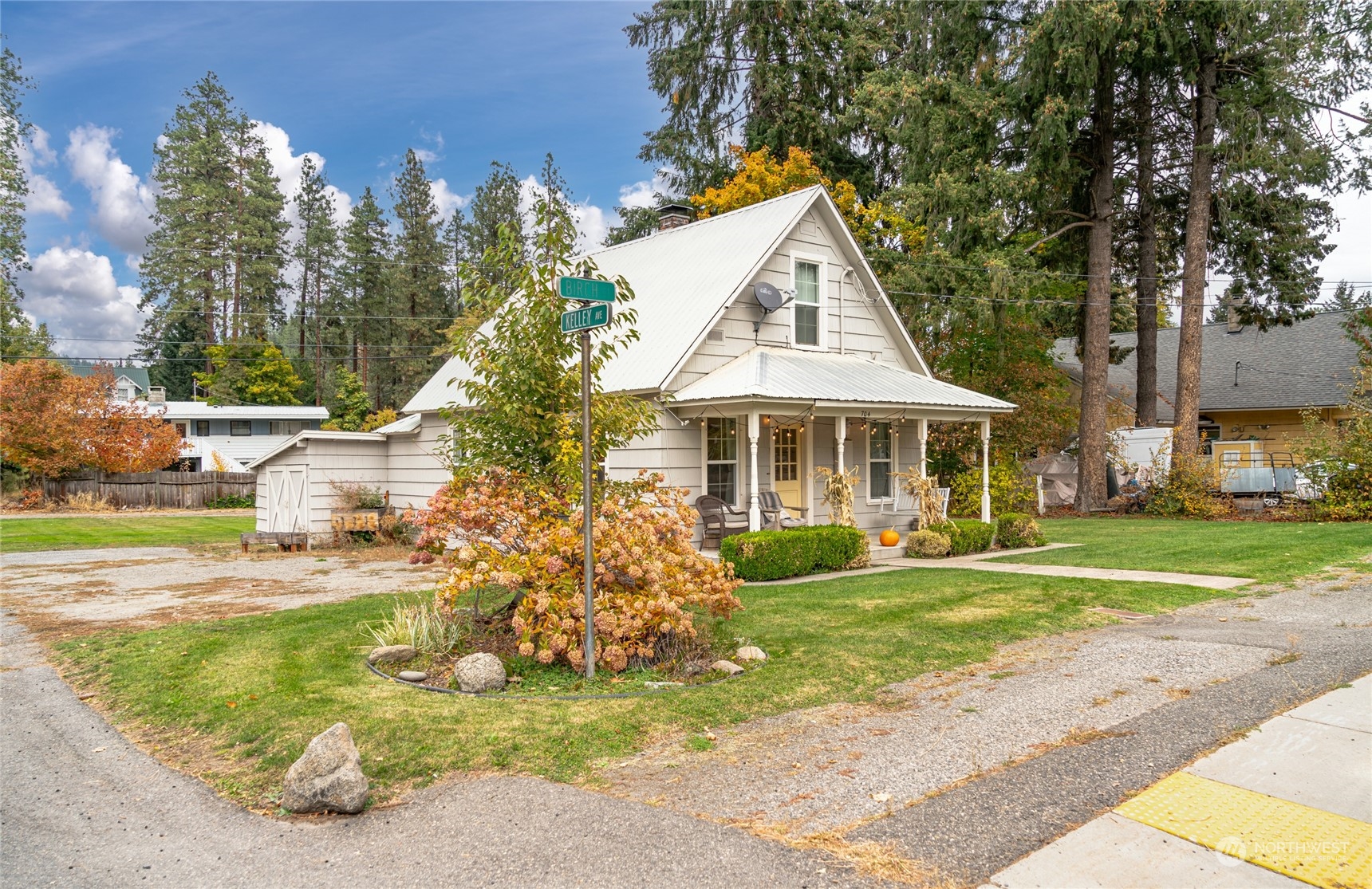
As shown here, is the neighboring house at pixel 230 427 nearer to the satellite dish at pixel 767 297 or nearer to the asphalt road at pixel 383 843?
the satellite dish at pixel 767 297

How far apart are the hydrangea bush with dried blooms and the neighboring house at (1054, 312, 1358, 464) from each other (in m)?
24.6

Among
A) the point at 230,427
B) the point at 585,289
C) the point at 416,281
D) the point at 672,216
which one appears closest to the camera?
the point at 585,289

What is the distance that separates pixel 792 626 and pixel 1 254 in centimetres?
3698

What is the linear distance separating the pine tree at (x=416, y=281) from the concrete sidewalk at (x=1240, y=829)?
152ft

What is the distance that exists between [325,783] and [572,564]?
3.01 meters

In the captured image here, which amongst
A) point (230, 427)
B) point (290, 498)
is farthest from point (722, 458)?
point (230, 427)

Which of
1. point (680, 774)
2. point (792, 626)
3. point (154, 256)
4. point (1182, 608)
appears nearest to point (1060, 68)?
point (1182, 608)

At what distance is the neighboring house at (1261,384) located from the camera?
91.6 feet

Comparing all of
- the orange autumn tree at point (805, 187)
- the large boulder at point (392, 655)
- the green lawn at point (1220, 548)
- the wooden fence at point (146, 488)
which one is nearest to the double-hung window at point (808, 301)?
the green lawn at point (1220, 548)

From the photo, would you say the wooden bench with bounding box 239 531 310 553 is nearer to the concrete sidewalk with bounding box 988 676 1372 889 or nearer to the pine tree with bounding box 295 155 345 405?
the concrete sidewalk with bounding box 988 676 1372 889

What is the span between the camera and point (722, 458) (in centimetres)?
1455

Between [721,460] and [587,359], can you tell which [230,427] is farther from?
[587,359]

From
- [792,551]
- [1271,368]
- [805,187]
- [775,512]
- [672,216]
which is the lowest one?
[792,551]

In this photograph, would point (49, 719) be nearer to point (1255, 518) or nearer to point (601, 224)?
point (1255, 518)
